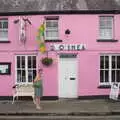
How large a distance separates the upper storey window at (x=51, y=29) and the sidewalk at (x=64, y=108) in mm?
3551

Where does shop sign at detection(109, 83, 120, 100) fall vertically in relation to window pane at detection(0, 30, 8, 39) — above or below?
below

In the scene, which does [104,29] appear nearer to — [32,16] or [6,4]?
[32,16]

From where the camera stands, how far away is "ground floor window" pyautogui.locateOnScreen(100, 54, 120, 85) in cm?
2603

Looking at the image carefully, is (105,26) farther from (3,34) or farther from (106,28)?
(3,34)

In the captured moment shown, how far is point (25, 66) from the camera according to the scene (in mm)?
26250

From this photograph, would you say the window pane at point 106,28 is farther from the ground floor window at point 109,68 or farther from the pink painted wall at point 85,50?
the ground floor window at point 109,68

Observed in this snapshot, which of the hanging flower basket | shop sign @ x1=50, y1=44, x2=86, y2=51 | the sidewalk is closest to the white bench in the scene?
the sidewalk

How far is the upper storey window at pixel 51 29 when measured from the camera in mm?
26047

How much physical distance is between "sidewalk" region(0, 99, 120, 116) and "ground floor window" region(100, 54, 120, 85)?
1305mm

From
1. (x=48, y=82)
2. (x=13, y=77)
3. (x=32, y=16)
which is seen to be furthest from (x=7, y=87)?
(x=32, y=16)

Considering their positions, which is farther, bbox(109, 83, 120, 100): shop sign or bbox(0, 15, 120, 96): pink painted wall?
bbox(0, 15, 120, 96): pink painted wall

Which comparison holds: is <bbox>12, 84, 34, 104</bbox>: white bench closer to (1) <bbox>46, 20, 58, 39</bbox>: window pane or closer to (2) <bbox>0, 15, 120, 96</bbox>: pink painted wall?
(2) <bbox>0, 15, 120, 96</bbox>: pink painted wall

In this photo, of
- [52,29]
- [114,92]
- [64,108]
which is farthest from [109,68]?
[64,108]

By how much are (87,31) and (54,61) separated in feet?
7.92
